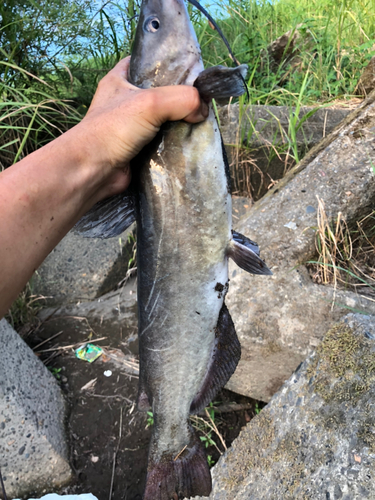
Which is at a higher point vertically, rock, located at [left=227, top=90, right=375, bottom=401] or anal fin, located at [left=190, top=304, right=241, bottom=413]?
anal fin, located at [left=190, top=304, right=241, bottom=413]

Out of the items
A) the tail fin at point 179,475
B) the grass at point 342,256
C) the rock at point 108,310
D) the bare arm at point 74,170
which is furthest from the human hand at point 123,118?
the rock at point 108,310

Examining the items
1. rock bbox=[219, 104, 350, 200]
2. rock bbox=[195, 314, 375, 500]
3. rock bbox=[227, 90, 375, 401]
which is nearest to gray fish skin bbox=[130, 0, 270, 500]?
rock bbox=[195, 314, 375, 500]

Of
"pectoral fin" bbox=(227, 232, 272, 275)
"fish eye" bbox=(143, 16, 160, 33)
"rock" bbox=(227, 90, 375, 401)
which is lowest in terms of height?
"rock" bbox=(227, 90, 375, 401)

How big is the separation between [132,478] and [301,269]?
5.72 ft

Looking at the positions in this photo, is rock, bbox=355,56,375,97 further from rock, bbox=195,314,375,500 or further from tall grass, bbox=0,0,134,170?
rock, bbox=195,314,375,500

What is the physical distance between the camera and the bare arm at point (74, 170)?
41.4 inches

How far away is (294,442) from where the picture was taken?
1288mm

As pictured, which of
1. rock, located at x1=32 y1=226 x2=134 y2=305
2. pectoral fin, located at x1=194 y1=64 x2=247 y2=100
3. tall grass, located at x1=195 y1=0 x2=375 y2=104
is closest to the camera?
pectoral fin, located at x1=194 y1=64 x2=247 y2=100

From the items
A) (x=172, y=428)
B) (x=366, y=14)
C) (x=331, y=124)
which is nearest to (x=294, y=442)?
(x=172, y=428)

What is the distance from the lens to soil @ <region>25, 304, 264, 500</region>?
2.23 meters

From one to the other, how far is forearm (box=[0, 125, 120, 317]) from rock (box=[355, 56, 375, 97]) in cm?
330

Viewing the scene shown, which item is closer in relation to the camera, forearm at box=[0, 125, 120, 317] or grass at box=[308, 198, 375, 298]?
forearm at box=[0, 125, 120, 317]

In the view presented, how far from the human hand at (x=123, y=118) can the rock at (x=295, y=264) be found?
1.26 metres

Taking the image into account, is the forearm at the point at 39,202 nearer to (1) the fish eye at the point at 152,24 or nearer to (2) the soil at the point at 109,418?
(1) the fish eye at the point at 152,24
